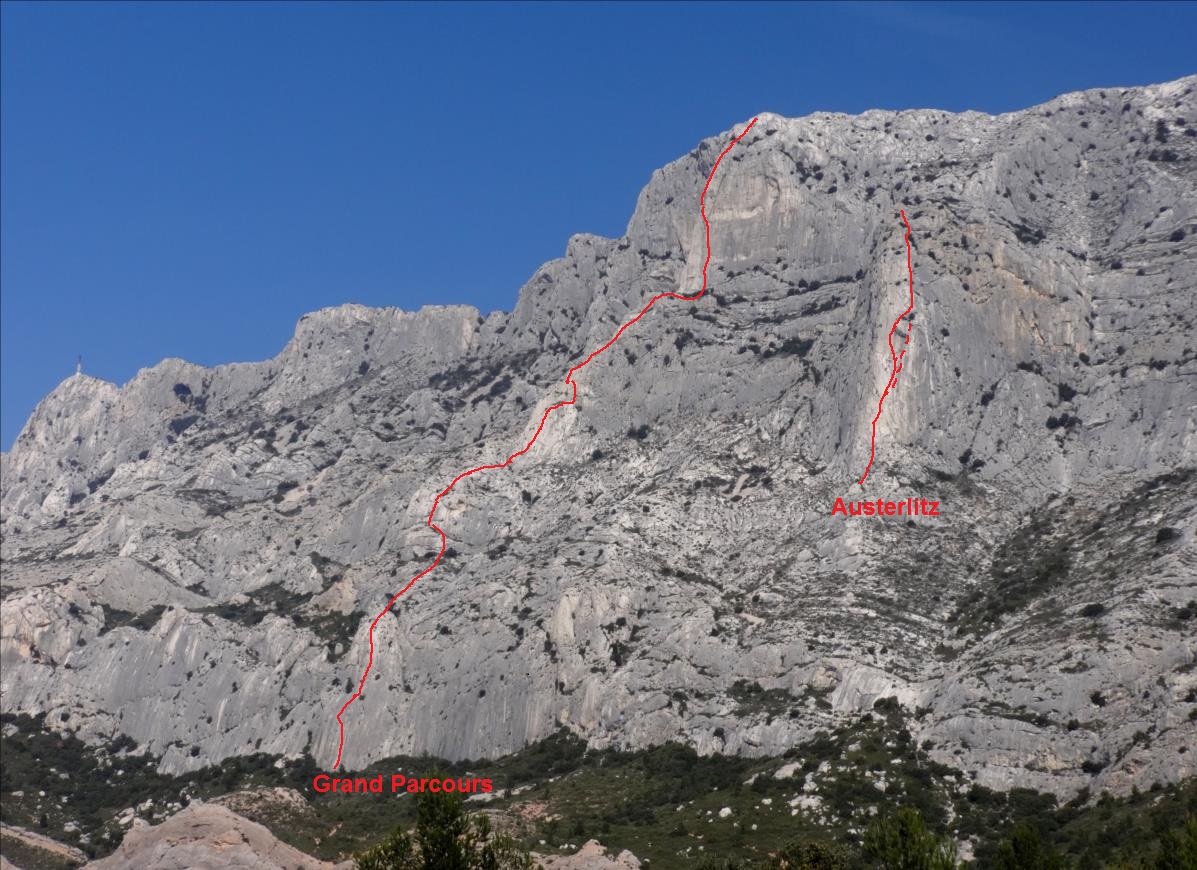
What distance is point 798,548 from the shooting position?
493ft

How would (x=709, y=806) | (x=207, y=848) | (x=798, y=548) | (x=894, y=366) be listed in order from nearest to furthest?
1. (x=207, y=848)
2. (x=709, y=806)
3. (x=798, y=548)
4. (x=894, y=366)

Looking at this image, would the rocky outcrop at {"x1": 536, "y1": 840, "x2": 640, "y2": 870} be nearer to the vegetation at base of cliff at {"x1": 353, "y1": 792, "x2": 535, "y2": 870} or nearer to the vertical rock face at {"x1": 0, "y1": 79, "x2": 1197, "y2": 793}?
the vegetation at base of cliff at {"x1": 353, "y1": 792, "x2": 535, "y2": 870}

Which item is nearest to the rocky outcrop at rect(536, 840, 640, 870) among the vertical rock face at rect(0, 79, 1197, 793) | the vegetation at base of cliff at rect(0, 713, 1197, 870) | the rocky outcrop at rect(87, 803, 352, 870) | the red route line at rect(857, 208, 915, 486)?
the vegetation at base of cliff at rect(0, 713, 1197, 870)

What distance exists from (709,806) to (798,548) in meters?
38.4

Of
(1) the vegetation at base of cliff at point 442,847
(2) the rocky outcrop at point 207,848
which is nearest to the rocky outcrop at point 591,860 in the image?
(2) the rocky outcrop at point 207,848

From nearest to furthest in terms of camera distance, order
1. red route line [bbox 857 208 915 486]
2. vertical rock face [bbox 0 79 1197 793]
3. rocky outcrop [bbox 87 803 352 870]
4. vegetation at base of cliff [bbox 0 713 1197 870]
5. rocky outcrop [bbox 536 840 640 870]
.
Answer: rocky outcrop [bbox 536 840 640 870], rocky outcrop [bbox 87 803 352 870], vegetation at base of cliff [bbox 0 713 1197 870], vertical rock face [bbox 0 79 1197 793], red route line [bbox 857 208 915 486]

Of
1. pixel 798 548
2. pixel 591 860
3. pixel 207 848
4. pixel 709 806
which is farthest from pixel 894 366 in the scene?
pixel 207 848

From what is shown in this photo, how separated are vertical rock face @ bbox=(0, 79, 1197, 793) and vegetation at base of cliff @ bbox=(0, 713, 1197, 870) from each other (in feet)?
9.46

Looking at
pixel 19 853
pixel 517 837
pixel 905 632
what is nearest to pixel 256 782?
pixel 19 853

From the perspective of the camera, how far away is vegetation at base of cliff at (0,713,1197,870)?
99562 mm

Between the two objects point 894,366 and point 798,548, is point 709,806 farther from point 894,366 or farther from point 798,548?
point 894,366

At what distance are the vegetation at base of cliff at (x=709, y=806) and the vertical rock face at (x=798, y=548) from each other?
2.88 metres

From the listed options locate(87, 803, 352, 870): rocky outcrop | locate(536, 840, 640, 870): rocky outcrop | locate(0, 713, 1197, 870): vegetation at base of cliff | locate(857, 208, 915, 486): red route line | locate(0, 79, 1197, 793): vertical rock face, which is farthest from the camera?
locate(857, 208, 915, 486): red route line

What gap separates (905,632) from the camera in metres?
134
